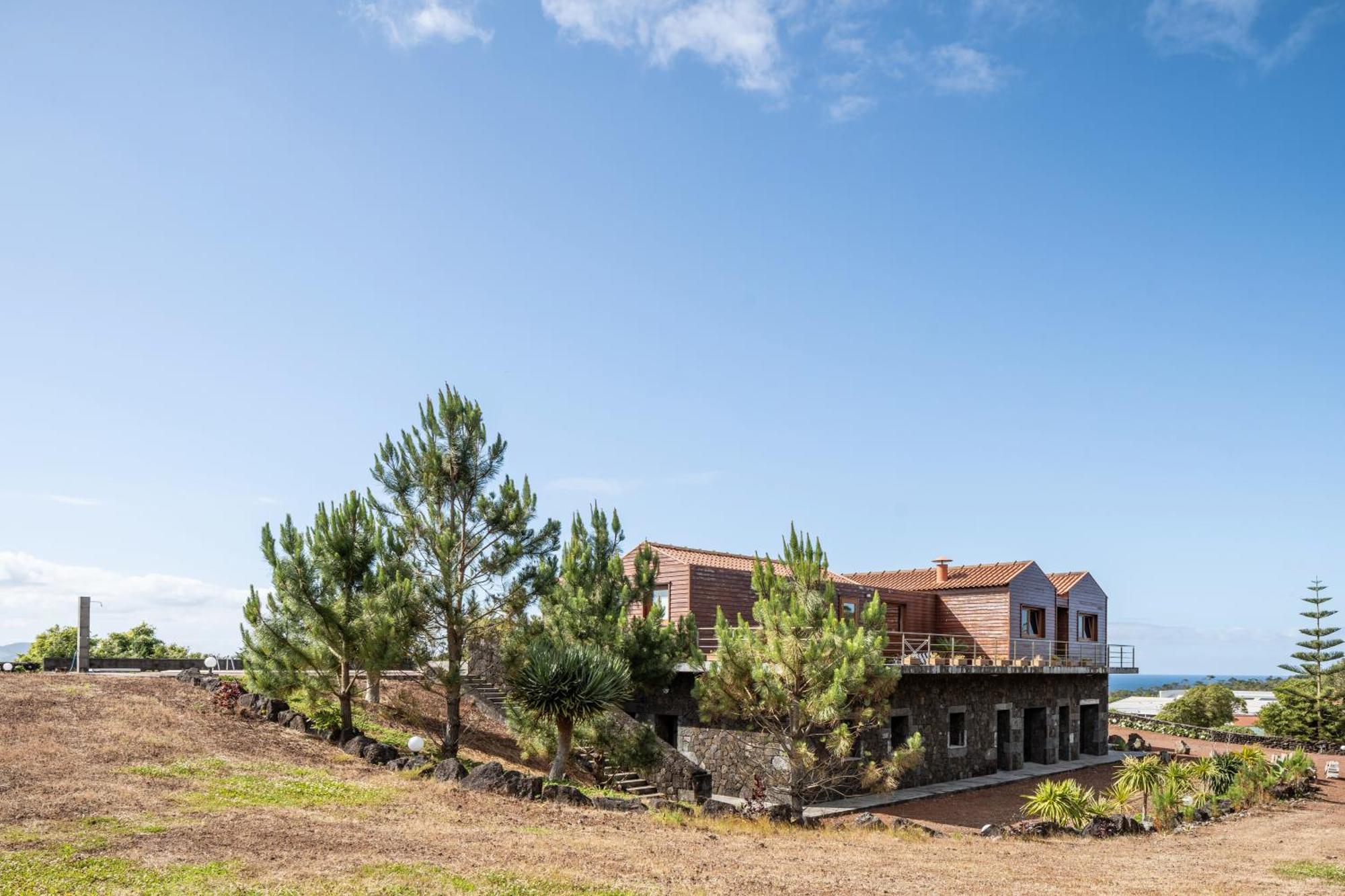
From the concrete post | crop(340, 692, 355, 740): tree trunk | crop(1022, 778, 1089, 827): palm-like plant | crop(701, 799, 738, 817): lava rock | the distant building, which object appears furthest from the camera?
the distant building

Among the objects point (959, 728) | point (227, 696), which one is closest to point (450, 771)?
point (227, 696)

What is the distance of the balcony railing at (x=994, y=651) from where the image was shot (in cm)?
2899

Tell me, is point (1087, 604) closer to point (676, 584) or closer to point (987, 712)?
point (987, 712)

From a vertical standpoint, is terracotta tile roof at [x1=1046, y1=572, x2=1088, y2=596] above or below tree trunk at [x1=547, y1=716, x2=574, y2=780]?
above

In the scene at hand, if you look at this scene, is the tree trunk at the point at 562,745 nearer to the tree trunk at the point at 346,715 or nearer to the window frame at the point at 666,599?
the tree trunk at the point at 346,715

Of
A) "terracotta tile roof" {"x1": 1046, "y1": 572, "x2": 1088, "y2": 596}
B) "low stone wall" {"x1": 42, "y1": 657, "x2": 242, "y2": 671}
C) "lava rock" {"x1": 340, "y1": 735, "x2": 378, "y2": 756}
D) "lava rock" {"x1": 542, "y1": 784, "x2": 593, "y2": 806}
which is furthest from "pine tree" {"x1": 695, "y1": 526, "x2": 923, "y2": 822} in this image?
"low stone wall" {"x1": 42, "y1": 657, "x2": 242, "y2": 671}

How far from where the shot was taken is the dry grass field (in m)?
11.2

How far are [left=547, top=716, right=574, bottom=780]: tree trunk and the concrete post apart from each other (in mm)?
20069

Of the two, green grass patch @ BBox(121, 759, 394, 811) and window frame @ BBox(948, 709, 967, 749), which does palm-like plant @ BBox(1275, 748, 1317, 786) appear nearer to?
window frame @ BBox(948, 709, 967, 749)

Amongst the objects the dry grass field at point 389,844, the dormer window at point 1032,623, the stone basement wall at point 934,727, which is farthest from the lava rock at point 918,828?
the dormer window at point 1032,623

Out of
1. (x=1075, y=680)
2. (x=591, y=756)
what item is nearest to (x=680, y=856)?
(x=591, y=756)

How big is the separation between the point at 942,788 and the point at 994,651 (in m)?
7.53

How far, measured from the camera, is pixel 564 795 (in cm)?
1706

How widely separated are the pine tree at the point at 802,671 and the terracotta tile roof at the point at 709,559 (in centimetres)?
698
